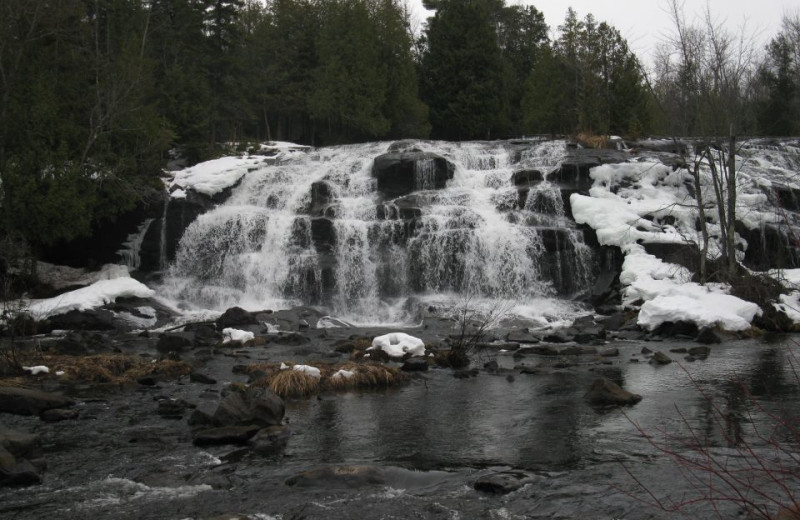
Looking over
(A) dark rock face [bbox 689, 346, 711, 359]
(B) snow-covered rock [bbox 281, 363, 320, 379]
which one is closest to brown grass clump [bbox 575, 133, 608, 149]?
(A) dark rock face [bbox 689, 346, 711, 359]

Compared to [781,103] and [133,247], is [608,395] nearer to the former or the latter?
[133,247]

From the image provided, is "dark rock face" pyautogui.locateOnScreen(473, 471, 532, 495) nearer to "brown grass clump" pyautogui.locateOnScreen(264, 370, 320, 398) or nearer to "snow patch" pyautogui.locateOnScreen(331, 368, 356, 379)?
"brown grass clump" pyautogui.locateOnScreen(264, 370, 320, 398)

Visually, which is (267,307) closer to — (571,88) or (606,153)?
(606,153)

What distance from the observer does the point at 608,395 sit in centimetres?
1041

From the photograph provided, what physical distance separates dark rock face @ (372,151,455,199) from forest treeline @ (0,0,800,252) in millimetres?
8316

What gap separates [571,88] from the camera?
127 feet

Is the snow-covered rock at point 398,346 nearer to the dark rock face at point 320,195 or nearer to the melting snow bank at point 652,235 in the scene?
the melting snow bank at point 652,235

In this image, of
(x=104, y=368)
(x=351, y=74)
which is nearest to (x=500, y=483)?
(x=104, y=368)

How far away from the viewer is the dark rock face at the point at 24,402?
9.90 m

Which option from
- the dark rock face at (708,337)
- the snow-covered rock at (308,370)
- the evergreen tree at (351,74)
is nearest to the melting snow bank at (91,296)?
the snow-covered rock at (308,370)

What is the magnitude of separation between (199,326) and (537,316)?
9323mm

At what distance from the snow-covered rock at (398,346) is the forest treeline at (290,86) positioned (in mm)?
12477

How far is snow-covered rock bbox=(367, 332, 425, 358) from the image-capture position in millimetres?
13898

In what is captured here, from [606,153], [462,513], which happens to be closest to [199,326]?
[462,513]
